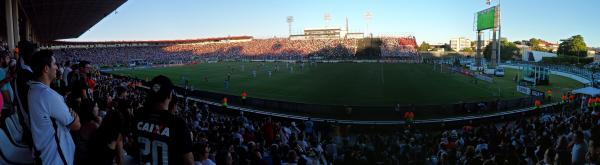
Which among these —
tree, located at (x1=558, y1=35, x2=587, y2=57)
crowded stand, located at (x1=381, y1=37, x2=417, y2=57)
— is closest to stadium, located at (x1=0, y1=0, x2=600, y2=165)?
crowded stand, located at (x1=381, y1=37, x2=417, y2=57)

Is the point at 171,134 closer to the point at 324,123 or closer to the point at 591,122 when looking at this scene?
the point at 591,122

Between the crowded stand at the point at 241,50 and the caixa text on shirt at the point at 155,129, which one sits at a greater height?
the crowded stand at the point at 241,50

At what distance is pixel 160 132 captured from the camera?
11.4ft

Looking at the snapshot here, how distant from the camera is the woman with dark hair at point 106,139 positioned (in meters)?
3.40

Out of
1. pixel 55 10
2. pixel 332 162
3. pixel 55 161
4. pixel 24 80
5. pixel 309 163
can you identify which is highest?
pixel 55 10

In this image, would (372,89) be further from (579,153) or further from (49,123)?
(49,123)

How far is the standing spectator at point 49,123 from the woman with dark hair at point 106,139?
0.57 feet

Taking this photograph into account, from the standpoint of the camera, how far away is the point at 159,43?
392 ft

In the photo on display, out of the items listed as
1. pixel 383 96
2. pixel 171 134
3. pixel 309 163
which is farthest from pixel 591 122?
pixel 383 96

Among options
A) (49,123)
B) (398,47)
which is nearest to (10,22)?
(49,123)

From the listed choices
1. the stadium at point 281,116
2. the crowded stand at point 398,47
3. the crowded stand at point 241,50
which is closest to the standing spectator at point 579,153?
the stadium at point 281,116

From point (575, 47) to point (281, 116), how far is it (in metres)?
86.4

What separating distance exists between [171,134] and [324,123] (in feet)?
56.5

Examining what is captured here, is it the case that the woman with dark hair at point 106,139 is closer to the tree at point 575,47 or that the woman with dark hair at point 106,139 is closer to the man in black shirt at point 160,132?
the man in black shirt at point 160,132
